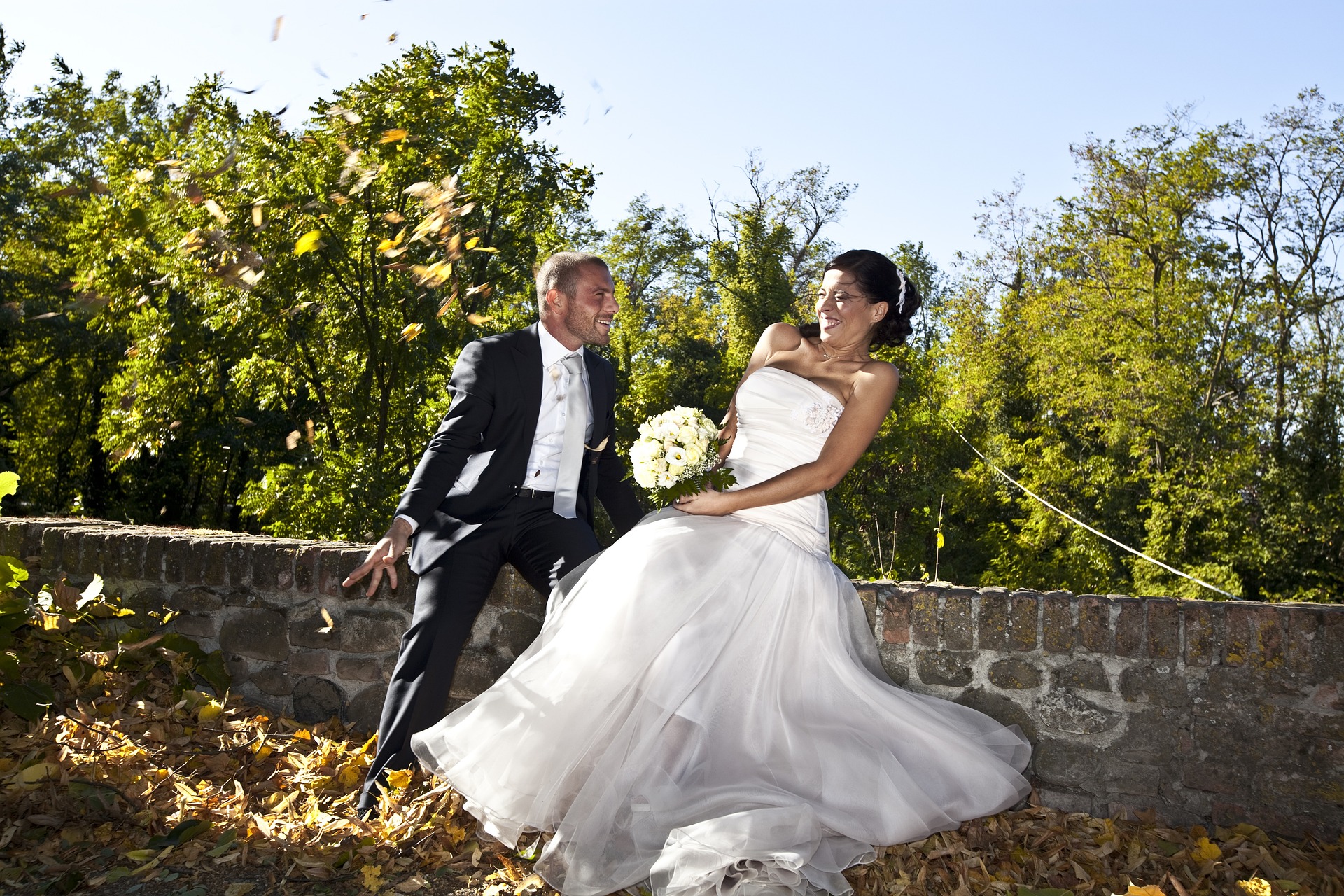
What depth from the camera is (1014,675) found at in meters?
3.41

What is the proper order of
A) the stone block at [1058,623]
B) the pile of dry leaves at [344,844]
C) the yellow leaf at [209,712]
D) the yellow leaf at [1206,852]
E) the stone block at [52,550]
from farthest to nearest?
1. the stone block at [52,550]
2. the yellow leaf at [209,712]
3. the stone block at [1058,623]
4. the yellow leaf at [1206,852]
5. the pile of dry leaves at [344,844]

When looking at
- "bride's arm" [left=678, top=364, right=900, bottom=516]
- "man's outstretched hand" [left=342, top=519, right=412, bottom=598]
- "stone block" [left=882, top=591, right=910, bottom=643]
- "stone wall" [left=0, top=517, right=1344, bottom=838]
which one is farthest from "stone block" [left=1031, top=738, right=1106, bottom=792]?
"man's outstretched hand" [left=342, top=519, right=412, bottom=598]

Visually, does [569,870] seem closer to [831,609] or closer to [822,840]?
[822,840]

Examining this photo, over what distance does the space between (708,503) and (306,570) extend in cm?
185

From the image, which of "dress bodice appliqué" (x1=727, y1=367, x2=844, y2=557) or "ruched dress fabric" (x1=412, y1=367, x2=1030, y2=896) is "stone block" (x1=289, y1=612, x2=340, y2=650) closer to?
"ruched dress fabric" (x1=412, y1=367, x2=1030, y2=896)

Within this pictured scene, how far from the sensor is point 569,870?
2588 millimetres

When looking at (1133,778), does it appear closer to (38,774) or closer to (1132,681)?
(1132,681)

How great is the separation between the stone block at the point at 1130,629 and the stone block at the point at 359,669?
2.79 metres

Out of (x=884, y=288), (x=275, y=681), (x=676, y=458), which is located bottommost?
(x=275, y=681)

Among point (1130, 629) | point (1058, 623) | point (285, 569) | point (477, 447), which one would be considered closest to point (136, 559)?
point (285, 569)

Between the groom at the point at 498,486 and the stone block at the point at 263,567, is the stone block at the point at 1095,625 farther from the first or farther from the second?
the stone block at the point at 263,567

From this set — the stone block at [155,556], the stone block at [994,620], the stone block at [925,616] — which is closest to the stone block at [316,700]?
the stone block at [155,556]

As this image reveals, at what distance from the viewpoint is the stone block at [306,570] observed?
4133mm

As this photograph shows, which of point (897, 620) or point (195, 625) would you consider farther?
point (195, 625)
